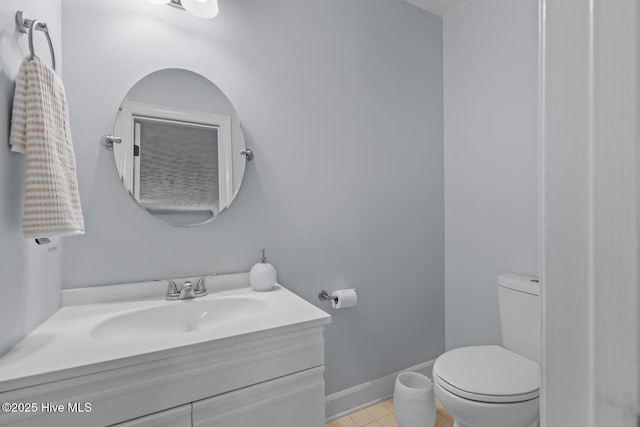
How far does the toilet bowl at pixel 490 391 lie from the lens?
1.09 metres

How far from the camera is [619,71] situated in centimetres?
25

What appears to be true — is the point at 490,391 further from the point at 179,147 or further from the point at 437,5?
the point at 437,5

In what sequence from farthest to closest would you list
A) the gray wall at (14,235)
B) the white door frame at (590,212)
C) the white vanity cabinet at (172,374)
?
the gray wall at (14,235)
the white vanity cabinet at (172,374)
the white door frame at (590,212)

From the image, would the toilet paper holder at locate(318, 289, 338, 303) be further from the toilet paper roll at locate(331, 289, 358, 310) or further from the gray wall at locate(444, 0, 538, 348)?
the gray wall at locate(444, 0, 538, 348)

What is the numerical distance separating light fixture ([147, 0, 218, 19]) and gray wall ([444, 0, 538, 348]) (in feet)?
5.02

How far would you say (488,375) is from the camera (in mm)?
1213

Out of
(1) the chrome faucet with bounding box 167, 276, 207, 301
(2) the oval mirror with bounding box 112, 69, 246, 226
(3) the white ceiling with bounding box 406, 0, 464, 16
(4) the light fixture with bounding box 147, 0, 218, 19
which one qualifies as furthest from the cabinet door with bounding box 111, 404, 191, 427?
(3) the white ceiling with bounding box 406, 0, 464, 16

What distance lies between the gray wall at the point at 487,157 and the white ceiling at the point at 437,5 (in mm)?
46

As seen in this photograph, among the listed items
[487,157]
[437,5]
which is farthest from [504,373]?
[437,5]

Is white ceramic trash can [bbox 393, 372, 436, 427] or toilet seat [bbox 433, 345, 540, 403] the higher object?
toilet seat [bbox 433, 345, 540, 403]

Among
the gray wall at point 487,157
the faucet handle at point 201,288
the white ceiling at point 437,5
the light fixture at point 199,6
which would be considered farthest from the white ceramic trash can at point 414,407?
the white ceiling at point 437,5

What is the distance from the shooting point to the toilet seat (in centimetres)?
110

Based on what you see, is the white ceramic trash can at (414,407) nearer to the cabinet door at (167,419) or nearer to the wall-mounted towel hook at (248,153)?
the cabinet door at (167,419)

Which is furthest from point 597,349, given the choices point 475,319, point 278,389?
point 475,319
